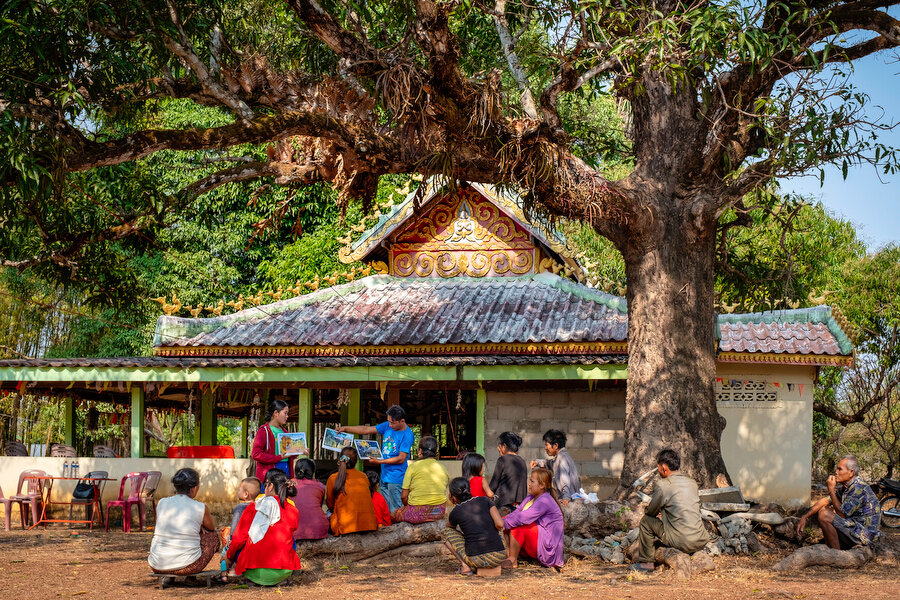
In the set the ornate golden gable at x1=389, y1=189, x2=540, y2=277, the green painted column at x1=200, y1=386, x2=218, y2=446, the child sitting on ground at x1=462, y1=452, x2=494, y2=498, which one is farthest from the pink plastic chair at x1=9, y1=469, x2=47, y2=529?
the ornate golden gable at x1=389, y1=189, x2=540, y2=277

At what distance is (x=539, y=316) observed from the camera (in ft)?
48.0

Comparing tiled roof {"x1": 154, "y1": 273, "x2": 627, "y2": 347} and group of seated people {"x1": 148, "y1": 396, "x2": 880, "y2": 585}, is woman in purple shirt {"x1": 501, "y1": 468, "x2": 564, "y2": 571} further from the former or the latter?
tiled roof {"x1": 154, "y1": 273, "x2": 627, "y2": 347}

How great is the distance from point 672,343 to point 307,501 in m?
4.30

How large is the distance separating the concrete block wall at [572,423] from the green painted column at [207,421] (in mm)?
5474

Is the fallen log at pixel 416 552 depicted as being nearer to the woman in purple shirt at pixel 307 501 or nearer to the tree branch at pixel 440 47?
the woman in purple shirt at pixel 307 501

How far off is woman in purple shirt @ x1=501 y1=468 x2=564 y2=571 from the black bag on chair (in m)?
6.81

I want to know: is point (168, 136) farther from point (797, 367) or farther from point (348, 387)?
point (797, 367)

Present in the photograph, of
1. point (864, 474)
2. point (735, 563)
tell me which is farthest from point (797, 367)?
point (864, 474)

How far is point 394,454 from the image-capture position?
33.6ft

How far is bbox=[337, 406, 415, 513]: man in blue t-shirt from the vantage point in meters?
10.2

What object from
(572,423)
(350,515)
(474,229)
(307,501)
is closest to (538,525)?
(350,515)

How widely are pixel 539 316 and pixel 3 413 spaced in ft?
55.0

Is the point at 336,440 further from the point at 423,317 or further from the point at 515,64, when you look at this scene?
the point at 515,64

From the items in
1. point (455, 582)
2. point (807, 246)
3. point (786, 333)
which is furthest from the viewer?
point (807, 246)
